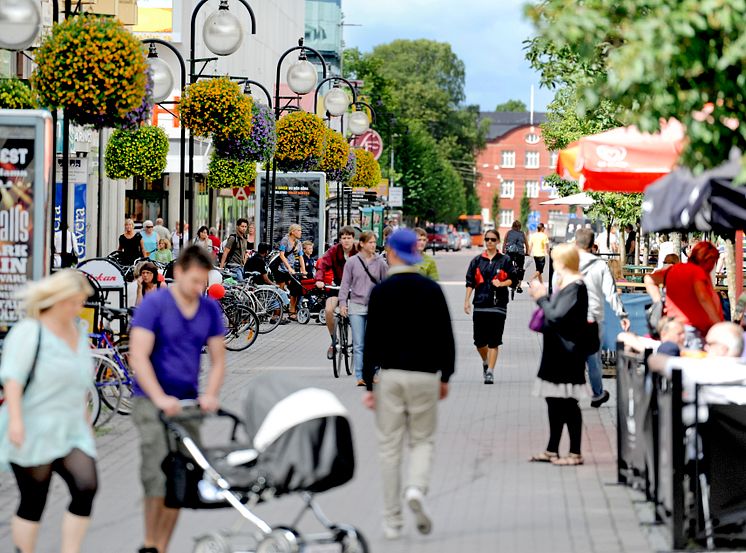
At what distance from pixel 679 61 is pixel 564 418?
4.91 m

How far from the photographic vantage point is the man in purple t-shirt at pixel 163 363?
293 inches

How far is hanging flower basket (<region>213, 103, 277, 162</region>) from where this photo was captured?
24422 millimetres

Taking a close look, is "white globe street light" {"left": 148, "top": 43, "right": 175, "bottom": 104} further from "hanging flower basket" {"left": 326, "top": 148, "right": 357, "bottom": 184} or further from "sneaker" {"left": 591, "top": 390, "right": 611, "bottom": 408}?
"hanging flower basket" {"left": 326, "top": 148, "right": 357, "bottom": 184}

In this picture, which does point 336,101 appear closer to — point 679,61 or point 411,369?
point 411,369

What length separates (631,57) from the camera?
22.8 feet

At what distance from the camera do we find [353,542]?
22.5 ft

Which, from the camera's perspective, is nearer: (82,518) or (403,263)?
(82,518)

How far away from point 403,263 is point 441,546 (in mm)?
1739

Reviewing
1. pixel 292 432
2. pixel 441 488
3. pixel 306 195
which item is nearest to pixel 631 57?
pixel 292 432

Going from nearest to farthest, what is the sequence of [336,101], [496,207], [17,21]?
[17,21] < [336,101] < [496,207]

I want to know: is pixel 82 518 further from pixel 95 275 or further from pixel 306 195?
pixel 306 195

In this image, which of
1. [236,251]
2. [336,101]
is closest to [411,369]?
[236,251]

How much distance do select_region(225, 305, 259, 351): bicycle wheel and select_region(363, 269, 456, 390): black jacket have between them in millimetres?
12586

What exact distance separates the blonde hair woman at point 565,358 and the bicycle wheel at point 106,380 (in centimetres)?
350
